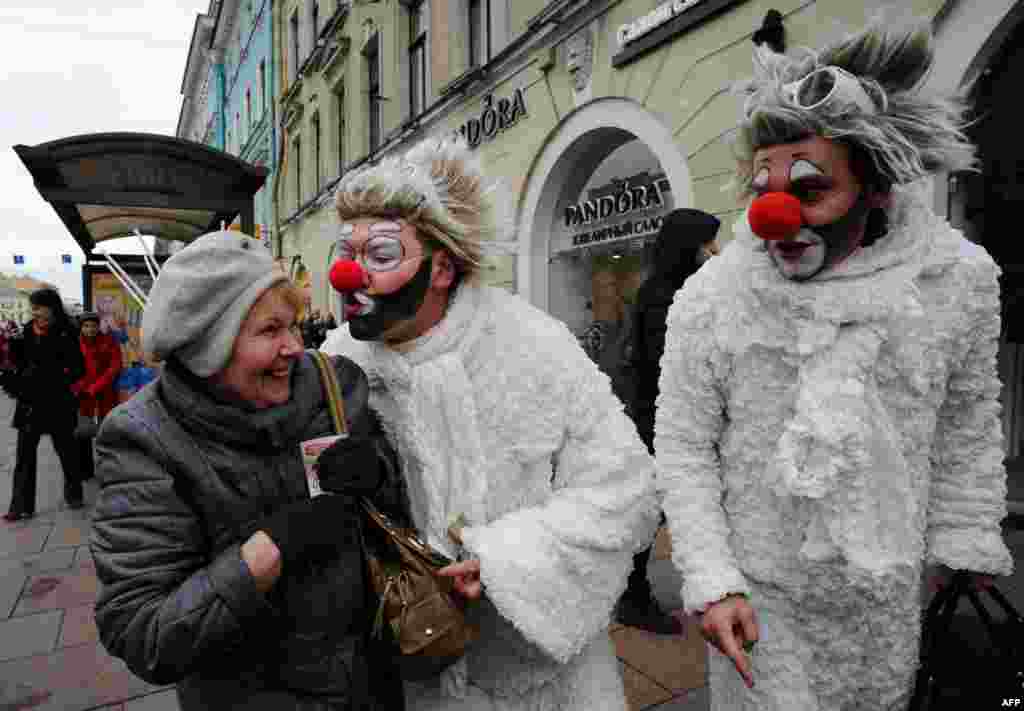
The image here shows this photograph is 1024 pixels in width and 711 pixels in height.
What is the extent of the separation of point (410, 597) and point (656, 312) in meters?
1.89

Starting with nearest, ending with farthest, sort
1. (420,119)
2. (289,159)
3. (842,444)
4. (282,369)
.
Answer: (842,444)
(282,369)
(420,119)
(289,159)

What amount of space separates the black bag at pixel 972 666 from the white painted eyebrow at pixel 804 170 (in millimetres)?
825

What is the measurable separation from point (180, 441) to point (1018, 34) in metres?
4.94

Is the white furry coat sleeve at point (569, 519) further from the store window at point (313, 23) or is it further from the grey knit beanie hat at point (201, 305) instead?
the store window at point (313, 23)

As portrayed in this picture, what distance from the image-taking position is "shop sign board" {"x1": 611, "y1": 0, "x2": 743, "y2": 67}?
5.32m

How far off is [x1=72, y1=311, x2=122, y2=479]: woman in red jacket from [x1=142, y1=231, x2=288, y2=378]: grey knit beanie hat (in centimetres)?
551

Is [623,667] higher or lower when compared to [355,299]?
lower

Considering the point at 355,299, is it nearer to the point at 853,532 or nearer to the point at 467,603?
the point at 467,603

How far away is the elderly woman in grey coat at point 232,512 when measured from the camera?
3.56 ft

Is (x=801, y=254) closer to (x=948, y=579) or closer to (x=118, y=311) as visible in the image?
→ (x=948, y=579)

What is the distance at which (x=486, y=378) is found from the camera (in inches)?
57.1

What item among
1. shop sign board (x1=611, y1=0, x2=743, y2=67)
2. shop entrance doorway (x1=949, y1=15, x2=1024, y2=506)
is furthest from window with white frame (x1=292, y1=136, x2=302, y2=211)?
shop entrance doorway (x1=949, y1=15, x2=1024, y2=506)

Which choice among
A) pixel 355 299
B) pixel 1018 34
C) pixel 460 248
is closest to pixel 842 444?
pixel 460 248

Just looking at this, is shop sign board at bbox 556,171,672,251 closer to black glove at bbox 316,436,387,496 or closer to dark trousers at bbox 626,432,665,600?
dark trousers at bbox 626,432,665,600
